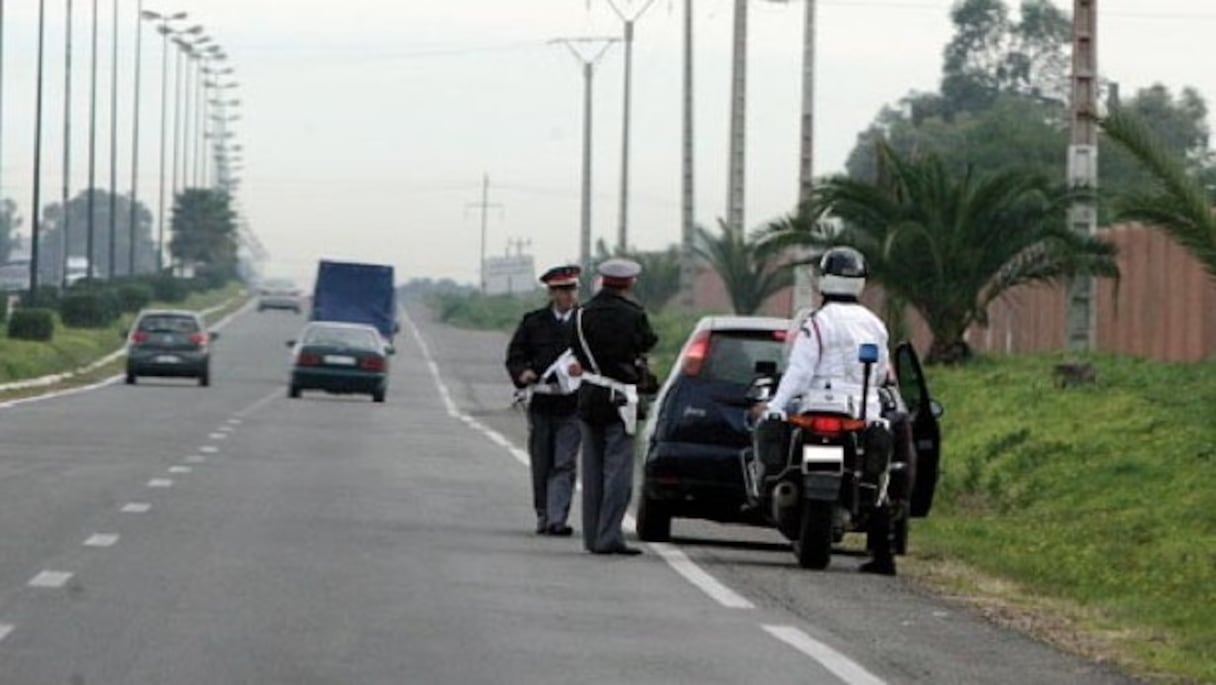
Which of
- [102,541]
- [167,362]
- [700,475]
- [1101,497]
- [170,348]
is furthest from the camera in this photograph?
[167,362]

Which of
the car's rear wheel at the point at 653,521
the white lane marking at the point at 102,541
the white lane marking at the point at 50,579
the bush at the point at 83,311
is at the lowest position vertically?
the white lane marking at the point at 50,579

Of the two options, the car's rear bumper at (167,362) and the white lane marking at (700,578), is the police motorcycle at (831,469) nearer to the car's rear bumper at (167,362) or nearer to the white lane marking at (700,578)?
the white lane marking at (700,578)

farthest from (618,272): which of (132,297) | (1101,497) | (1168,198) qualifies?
(132,297)

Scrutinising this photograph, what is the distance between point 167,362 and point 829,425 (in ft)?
155

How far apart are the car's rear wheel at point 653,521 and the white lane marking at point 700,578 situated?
0.15 m

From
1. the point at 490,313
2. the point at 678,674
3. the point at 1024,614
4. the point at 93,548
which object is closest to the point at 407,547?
the point at 93,548

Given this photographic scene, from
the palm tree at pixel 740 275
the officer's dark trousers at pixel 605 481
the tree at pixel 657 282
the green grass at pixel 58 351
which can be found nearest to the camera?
the officer's dark trousers at pixel 605 481

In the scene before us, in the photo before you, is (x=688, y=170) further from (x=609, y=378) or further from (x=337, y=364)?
(x=609, y=378)

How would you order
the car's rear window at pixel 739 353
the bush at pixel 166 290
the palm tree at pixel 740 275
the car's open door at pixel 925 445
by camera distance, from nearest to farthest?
the car's open door at pixel 925 445 → the car's rear window at pixel 739 353 → the palm tree at pixel 740 275 → the bush at pixel 166 290

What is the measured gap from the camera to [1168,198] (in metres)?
24.1

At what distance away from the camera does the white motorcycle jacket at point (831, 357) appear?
65.6ft

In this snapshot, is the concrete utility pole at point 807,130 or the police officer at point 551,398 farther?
the concrete utility pole at point 807,130

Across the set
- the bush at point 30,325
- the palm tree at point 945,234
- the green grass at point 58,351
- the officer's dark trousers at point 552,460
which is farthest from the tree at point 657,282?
the officer's dark trousers at point 552,460

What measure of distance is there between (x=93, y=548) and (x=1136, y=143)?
754 centimetres
